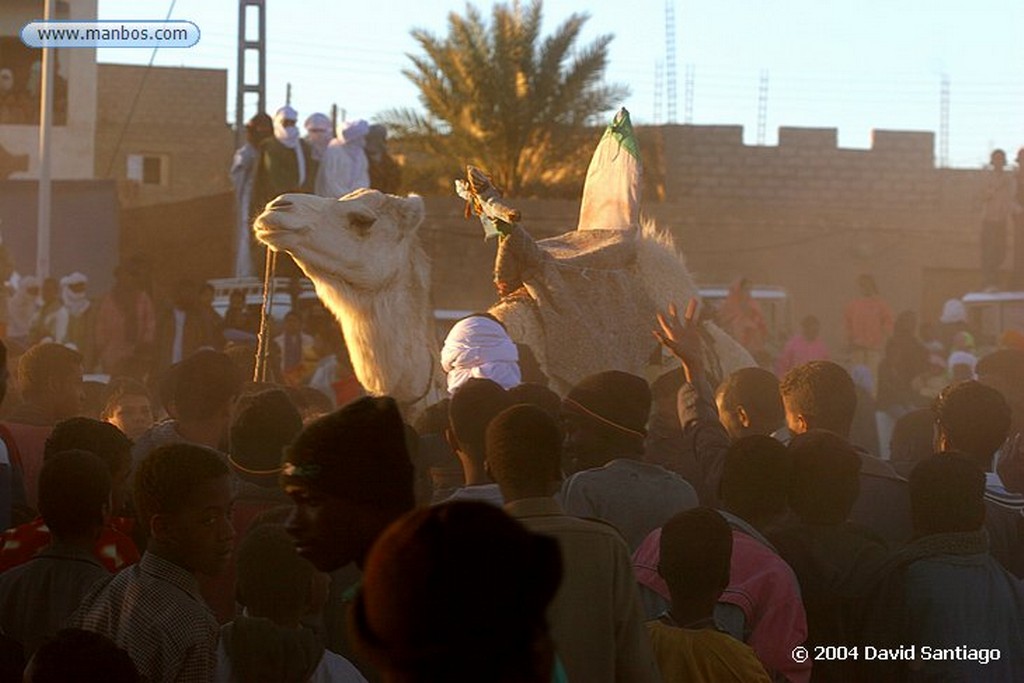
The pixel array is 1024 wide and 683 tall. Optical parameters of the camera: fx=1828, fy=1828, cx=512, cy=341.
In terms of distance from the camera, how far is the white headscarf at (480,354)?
793 cm

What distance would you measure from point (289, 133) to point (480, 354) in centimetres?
851

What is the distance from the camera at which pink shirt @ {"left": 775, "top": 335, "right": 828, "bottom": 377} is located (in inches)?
626

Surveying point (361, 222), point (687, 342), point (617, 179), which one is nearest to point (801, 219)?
point (617, 179)

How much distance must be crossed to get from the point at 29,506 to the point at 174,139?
29985 millimetres

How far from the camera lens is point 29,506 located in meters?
6.07

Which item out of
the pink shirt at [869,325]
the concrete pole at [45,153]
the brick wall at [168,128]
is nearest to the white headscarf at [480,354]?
the concrete pole at [45,153]

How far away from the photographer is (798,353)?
16.2 meters

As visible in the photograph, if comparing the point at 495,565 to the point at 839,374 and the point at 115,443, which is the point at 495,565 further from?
the point at 839,374

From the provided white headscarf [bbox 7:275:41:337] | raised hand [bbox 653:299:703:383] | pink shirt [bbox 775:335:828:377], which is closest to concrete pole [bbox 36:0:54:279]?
white headscarf [bbox 7:275:41:337]

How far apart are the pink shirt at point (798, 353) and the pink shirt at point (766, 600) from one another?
10996 millimetres

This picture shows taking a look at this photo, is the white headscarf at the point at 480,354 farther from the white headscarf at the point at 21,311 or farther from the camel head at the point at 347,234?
the white headscarf at the point at 21,311

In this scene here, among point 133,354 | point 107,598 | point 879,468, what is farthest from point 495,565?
point 133,354

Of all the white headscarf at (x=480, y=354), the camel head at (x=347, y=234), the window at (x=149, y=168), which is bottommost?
the white headscarf at (x=480, y=354)

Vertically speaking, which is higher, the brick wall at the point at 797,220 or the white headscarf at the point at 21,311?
the brick wall at the point at 797,220
